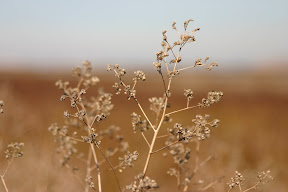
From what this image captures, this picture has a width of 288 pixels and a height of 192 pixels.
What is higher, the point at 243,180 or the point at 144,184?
the point at 144,184

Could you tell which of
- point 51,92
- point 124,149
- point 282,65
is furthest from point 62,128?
point 282,65

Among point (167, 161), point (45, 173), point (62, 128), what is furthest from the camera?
point (167, 161)

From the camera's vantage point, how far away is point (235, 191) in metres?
4.45

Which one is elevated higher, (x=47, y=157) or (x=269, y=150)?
(x=47, y=157)

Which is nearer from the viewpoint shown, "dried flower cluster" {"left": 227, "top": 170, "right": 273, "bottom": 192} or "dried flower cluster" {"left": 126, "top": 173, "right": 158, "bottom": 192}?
"dried flower cluster" {"left": 126, "top": 173, "right": 158, "bottom": 192}

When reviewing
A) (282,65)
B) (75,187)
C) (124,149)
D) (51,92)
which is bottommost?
(282,65)

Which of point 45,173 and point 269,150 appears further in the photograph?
point 269,150

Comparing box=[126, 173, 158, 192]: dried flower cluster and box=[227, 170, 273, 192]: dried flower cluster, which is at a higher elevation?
box=[126, 173, 158, 192]: dried flower cluster

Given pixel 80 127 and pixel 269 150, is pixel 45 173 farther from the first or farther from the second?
pixel 269 150

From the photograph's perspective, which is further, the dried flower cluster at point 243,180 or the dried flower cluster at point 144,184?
the dried flower cluster at point 243,180

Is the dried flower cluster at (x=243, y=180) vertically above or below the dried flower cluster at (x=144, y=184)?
below

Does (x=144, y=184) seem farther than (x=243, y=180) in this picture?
No

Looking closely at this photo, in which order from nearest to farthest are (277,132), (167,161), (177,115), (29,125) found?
(29,125), (167,161), (277,132), (177,115)

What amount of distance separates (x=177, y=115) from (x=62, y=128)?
2273cm
